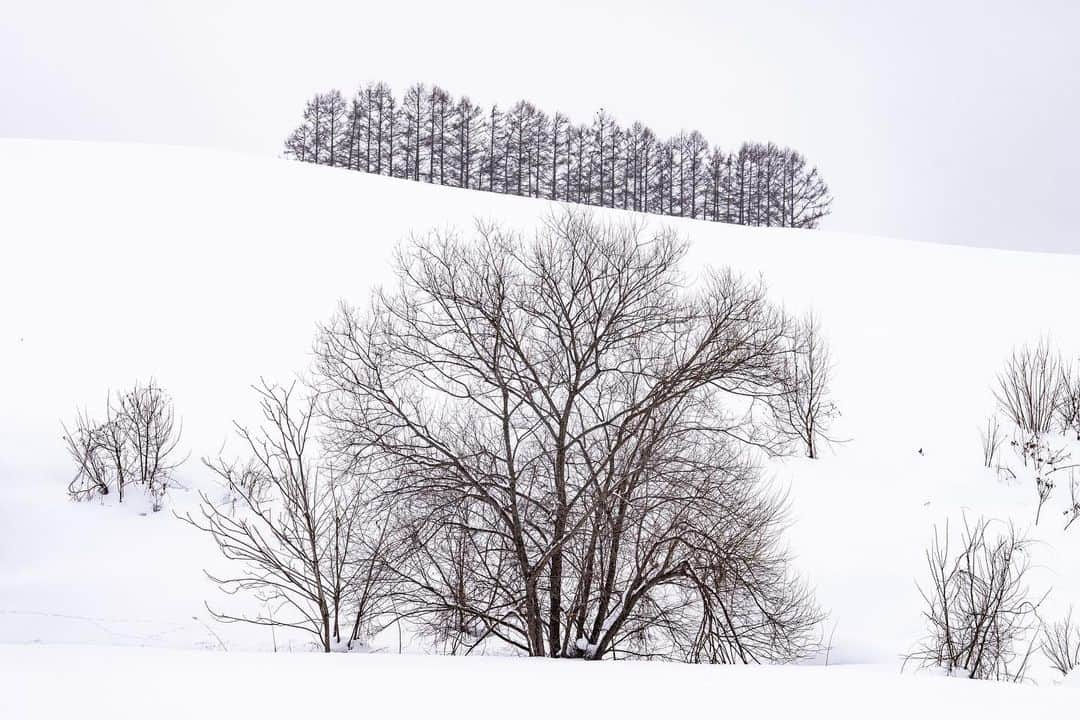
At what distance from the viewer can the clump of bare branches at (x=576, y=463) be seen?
1101cm

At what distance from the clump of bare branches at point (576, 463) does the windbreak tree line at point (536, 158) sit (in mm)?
37971

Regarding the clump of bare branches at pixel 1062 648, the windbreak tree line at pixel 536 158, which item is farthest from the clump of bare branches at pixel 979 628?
the windbreak tree line at pixel 536 158

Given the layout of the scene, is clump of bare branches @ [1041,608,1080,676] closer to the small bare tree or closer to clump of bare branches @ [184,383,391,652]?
clump of bare branches @ [184,383,391,652]

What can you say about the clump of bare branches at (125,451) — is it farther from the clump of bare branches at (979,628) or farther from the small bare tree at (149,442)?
the clump of bare branches at (979,628)

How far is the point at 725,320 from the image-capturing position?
1163 centimetres

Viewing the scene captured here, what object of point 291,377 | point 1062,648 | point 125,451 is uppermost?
point 291,377

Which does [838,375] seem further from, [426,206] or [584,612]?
[426,206]

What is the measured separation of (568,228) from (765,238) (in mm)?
25794

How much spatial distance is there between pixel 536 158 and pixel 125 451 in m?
39.0

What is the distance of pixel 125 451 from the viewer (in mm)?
15828

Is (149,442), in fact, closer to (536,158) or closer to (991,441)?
(991,441)

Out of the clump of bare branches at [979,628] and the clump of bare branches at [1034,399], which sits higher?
the clump of bare branches at [1034,399]

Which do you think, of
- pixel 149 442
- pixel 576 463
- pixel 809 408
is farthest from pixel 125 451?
pixel 809 408

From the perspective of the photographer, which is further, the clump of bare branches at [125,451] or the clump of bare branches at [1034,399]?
the clump of bare branches at [1034,399]
